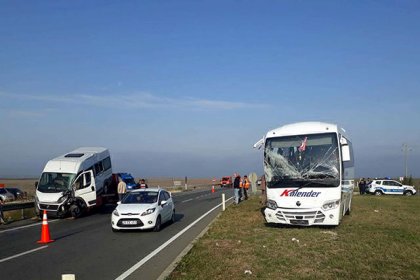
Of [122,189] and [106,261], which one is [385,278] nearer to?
[106,261]

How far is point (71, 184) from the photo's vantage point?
22.0 metres

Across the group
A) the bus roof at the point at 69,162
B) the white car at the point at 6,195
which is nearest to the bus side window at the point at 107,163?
the bus roof at the point at 69,162

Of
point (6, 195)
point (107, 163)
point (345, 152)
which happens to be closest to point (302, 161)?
point (345, 152)

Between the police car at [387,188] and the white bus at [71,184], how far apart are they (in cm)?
3105

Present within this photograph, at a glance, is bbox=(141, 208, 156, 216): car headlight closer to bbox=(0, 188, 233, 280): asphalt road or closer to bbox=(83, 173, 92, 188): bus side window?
bbox=(0, 188, 233, 280): asphalt road

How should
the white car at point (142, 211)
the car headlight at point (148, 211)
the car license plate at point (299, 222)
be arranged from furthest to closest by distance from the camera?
the car headlight at point (148, 211) < the white car at point (142, 211) < the car license plate at point (299, 222)

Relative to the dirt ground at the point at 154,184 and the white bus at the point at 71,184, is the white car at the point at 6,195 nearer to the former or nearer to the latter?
the dirt ground at the point at 154,184

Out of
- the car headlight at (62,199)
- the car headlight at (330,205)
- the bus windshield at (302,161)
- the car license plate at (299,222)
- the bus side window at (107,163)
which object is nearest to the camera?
the car headlight at (330,205)

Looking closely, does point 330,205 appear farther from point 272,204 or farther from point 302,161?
point 272,204

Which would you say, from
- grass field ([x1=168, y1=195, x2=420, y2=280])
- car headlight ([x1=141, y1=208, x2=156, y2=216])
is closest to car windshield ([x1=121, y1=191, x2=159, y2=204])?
car headlight ([x1=141, y1=208, x2=156, y2=216])

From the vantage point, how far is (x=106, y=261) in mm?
10578

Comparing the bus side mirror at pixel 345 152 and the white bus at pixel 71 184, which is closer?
the bus side mirror at pixel 345 152

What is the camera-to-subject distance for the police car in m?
45.8

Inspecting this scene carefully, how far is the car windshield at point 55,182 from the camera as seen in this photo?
21812mm
